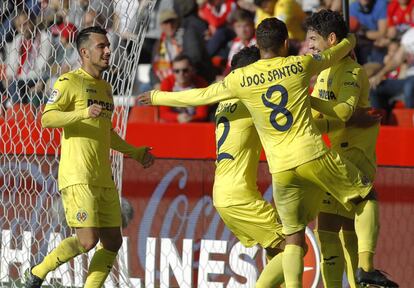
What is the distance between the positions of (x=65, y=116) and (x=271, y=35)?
1587mm

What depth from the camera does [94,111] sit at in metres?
7.31

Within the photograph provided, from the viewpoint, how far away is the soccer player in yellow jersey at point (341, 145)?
747 centimetres

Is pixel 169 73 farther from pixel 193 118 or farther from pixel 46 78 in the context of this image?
pixel 46 78

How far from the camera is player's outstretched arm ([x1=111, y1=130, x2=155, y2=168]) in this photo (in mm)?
8094

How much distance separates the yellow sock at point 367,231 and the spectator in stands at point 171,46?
16.0 ft

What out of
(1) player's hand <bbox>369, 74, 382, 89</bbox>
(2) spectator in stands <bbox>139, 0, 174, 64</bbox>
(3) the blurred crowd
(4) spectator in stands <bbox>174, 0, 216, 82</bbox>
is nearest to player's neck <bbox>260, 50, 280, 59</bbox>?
(3) the blurred crowd

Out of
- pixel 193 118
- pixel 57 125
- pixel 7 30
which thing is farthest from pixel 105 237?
pixel 193 118

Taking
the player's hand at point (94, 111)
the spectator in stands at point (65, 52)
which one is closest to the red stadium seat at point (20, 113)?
the spectator in stands at point (65, 52)

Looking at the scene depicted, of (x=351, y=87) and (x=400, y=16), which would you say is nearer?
(x=351, y=87)

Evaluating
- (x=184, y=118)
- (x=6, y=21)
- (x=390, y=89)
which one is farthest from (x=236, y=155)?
(x=390, y=89)

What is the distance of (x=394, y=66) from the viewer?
→ 37.0 ft

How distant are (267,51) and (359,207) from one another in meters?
1.34

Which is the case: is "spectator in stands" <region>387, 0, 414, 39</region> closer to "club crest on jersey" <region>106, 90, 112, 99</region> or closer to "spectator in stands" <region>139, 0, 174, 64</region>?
"spectator in stands" <region>139, 0, 174, 64</region>

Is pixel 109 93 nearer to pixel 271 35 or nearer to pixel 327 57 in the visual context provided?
pixel 271 35
